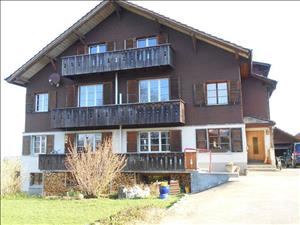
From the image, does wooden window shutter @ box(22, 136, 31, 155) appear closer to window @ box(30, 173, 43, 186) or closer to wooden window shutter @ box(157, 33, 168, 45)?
window @ box(30, 173, 43, 186)

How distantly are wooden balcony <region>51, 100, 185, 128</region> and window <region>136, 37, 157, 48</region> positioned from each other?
166 inches

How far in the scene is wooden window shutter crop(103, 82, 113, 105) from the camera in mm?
21114

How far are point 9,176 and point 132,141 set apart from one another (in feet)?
34.2

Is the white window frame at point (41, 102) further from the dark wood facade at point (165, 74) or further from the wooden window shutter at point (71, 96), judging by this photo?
the wooden window shutter at point (71, 96)

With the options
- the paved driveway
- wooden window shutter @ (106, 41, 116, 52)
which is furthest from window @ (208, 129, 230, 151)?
wooden window shutter @ (106, 41, 116, 52)

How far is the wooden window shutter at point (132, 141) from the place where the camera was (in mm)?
20248

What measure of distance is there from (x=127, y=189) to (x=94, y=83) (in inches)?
340

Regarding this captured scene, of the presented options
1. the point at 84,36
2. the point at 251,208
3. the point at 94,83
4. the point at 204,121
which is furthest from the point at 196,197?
the point at 84,36

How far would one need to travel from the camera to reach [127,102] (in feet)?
67.9

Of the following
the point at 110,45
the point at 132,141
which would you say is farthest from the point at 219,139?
the point at 110,45

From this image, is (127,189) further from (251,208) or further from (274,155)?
(274,155)

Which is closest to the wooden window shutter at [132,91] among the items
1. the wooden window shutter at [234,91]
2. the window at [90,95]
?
the window at [90,95]

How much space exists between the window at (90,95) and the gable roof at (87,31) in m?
3.30

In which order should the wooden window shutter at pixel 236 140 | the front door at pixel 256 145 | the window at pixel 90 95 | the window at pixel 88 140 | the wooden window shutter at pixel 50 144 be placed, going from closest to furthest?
1. the wooden window shutter at pixel 236 140
2. the front door at pixel 256 145
3. the window at pixel 88 140
4. the window at pixel 90 95
5. the wooden window shutter at pixel 50 144
